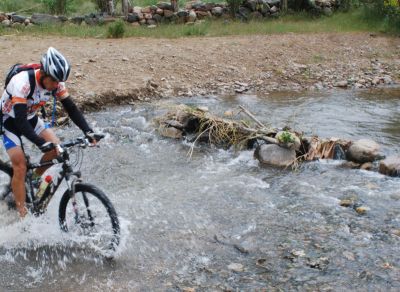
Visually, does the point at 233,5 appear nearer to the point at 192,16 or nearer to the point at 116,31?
the point at 192,16

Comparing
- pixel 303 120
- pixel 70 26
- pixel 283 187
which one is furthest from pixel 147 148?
pixel 70 26

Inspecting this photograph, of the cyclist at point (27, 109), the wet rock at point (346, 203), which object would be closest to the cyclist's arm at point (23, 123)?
the cyclist at point (27, 109)

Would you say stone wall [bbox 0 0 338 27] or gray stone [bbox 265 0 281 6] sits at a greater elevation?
gray stone [bbox 265 0 281 6]

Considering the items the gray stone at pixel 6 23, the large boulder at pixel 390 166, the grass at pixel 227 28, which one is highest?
the gray stone at pixel 6 23

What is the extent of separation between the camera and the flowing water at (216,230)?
16.8 ft

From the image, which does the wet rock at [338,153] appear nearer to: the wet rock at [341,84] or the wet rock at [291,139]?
the wet rock at [291,139]

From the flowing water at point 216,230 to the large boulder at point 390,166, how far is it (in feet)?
0.57

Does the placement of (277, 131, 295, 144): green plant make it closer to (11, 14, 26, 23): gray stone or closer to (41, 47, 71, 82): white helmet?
(41, 47, 71, 82): white helmet

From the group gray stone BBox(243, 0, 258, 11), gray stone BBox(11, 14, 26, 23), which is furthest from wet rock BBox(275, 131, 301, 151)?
gray stone BBox(11, 14, 26, 23)

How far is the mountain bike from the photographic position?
5105mm

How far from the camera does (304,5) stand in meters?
21.0

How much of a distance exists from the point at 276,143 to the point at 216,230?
295 centimetres

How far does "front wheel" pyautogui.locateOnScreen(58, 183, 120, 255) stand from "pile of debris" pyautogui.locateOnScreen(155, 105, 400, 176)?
3777 mm

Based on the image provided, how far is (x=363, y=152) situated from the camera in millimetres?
8328
